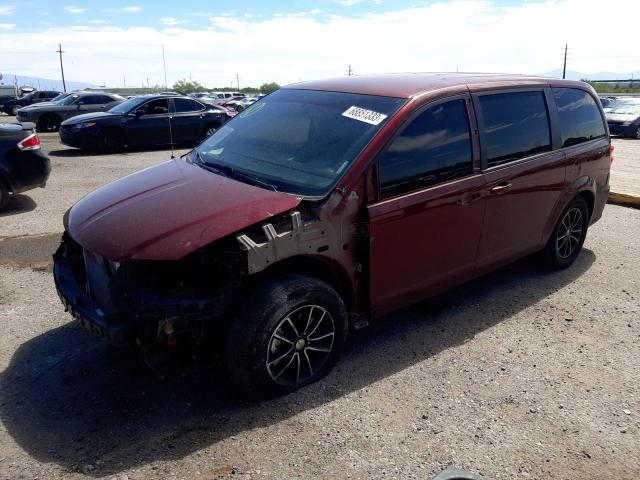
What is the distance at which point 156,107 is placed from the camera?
13992 millimetres

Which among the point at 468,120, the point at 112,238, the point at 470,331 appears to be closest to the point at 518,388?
the point at 470,331

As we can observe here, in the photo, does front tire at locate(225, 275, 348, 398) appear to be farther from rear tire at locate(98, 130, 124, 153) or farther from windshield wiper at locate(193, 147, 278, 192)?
rear tire at locate(98, 130, 124, 153)

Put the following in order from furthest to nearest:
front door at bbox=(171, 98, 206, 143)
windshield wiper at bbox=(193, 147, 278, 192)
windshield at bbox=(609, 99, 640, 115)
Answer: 1. windshield at bbox=(609, 99, 640, 115)
2. front door at bbox=(171, 98, 206, 143)
3. windshield wiper at bbox=(193, 147, 278, 192)

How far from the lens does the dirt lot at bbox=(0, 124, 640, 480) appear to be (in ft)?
8.99

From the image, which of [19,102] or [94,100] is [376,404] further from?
[19,102]

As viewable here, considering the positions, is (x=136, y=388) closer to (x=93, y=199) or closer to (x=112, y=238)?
(x=112, y=238)

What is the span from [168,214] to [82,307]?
2.44 ft

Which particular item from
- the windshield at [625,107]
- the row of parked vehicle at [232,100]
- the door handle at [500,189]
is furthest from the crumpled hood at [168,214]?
the windshield at [625,107]

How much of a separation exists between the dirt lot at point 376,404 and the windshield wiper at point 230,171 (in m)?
1.16

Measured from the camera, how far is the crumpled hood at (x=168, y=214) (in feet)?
9.43

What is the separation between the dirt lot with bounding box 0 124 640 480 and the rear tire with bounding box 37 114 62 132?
52.9 feet

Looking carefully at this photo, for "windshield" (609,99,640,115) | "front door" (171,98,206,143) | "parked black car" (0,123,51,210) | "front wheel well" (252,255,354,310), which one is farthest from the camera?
"windshield" (609,99,640,115)

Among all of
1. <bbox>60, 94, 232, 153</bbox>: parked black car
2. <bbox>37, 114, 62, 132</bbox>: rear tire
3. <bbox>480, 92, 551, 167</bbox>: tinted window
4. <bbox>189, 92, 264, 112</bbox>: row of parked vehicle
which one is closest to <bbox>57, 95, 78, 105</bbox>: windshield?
<bbox>37, 114, 62, 132</bbox>: rear tire

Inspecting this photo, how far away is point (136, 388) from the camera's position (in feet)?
10.9
